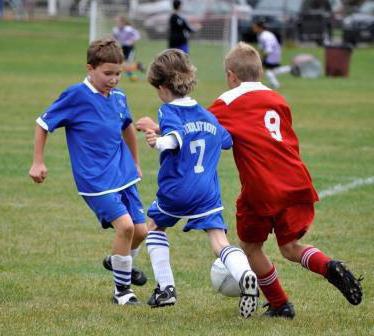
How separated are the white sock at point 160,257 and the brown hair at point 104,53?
3.81ft

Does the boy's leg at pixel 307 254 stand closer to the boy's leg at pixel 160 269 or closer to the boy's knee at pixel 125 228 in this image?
the boy's leg at pixel 160 269

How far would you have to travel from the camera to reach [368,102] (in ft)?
73.1

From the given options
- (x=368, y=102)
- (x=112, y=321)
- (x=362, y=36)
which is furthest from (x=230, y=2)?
(x=112, y=321)

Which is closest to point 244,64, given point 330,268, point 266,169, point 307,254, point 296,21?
point 266,169

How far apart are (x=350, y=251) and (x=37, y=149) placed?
304 cm

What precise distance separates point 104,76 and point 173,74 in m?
0.74

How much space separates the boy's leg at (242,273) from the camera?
590 centimetres

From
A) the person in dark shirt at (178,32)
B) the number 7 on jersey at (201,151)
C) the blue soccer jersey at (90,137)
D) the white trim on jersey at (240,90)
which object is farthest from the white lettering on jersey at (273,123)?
the person in dark shirt at (178,32)

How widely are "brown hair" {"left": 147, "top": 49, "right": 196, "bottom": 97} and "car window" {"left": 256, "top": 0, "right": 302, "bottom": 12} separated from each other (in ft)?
117

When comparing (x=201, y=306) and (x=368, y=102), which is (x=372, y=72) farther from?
(x=201, y=306)

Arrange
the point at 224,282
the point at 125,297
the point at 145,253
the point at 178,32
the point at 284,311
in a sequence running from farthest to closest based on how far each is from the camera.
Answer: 1. the point at 178,32
2. the point at 145,253
3. the point at 125,297
4. the point at 224,282
5. the point at 284,311

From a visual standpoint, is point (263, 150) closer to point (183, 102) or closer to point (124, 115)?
point (183, 102)

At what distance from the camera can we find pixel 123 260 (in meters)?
6.77

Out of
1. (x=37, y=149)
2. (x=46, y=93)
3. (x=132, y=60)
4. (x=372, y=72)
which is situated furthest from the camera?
Result: (x=372, y=72)
